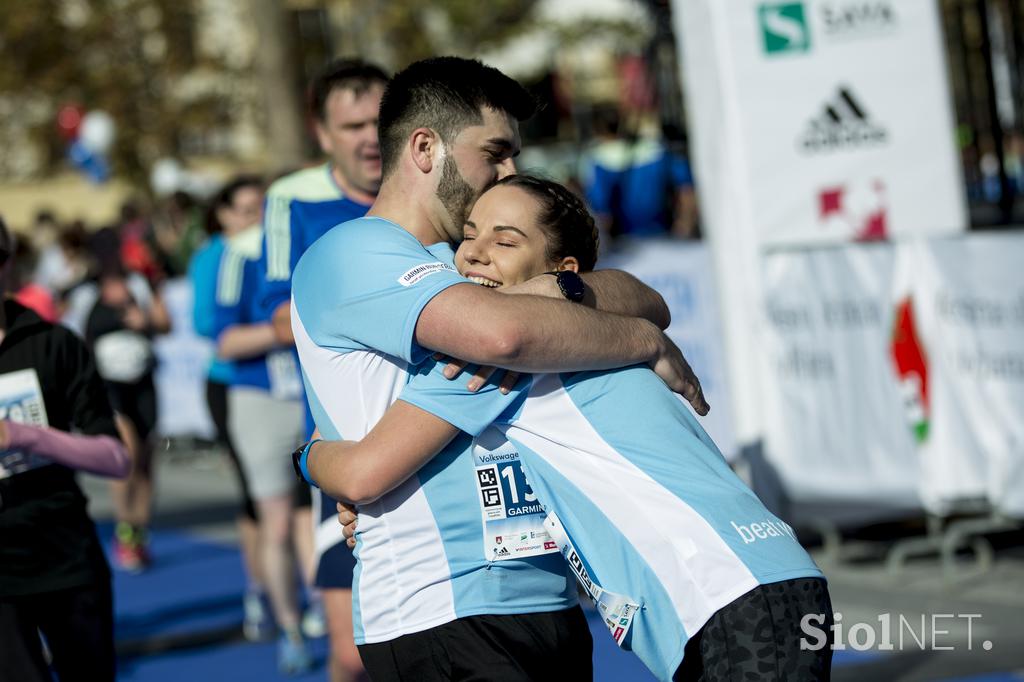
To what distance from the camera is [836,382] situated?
7.52 meters

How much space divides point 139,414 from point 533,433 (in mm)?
7361

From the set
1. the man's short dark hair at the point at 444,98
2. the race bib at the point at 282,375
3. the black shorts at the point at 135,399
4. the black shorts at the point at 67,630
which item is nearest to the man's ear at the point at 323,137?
the black shorts at the point at 67,630

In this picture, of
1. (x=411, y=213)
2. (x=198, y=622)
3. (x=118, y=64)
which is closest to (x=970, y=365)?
(x=198, y=622)

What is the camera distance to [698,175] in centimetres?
769

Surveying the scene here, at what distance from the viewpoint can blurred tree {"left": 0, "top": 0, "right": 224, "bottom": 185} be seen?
98.9 feet

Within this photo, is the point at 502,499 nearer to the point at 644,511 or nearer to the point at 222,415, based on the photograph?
the point at 644,511

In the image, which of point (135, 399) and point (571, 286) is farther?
point (135, 399)

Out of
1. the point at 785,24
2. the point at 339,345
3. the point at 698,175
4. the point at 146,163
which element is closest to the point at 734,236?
the point at 698,175

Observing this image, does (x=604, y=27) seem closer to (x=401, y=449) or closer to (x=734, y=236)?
(x=734, y=236)

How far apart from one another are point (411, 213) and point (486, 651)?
2.78ft

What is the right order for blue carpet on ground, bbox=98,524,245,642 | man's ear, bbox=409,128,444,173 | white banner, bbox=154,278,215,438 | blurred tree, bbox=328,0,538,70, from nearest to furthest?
man's ear, bbox=409,128,444,173
blue carpet on ground, bbox=98,524,245,642
white banner, bbox=154,278,215,438
blurred tree, bbox=328,0,538,70

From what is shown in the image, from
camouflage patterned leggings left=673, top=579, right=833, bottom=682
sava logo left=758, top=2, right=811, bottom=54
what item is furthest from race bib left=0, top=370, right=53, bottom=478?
sava logo left=758, top=2, right=811, bottom=54

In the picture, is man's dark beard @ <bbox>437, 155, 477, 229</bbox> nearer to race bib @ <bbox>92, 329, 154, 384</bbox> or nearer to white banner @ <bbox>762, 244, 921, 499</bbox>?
white banner @ <bbox>762, 244, 921, 499</bbox>

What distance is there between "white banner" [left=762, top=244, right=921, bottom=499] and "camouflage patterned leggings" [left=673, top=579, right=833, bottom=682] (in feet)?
16.2
